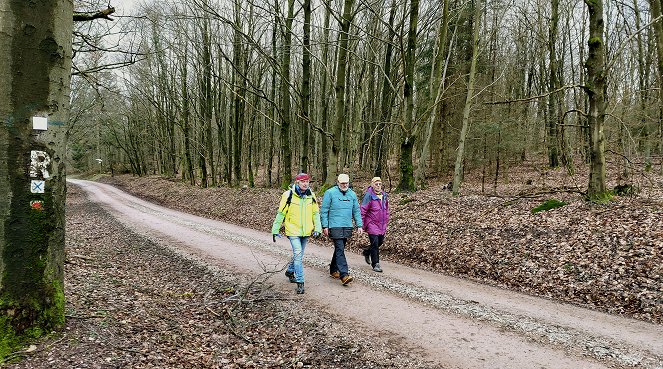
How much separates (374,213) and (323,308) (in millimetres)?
3012

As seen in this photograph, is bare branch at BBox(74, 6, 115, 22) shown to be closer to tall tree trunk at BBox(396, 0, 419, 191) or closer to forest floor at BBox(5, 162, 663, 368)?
forest floor at BBox(5, 162, 663, 368)

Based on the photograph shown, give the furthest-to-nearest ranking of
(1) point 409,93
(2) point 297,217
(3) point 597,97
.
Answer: (1) point 409,93 < (3) point 597,97 < (2) point 297,217

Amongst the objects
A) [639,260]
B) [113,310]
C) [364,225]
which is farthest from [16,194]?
[639,260]

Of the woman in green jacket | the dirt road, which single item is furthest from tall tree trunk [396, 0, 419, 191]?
the woman in green jacket

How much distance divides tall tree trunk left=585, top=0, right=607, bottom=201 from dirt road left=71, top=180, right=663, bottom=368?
15.5ft

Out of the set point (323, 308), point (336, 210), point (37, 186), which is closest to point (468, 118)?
point (336, 210)

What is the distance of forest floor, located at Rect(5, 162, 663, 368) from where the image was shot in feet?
14.7

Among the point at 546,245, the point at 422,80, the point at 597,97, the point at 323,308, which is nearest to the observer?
the point at 323,308

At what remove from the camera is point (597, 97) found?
956 cm

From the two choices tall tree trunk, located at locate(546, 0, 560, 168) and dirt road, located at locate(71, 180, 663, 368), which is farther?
tall tree trunk, located at locate(546, 0, 560, 168)

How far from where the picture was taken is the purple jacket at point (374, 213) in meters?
8.65

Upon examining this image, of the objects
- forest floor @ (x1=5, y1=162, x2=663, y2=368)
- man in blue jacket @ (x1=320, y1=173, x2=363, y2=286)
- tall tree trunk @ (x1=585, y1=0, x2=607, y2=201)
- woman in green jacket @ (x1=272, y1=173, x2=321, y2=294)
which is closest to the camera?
forest floor @ (x1=5, y1=162, x2=663, y2=368)

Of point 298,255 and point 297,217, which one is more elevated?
point 297,217

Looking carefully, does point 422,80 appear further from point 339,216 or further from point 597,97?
point 339,216
